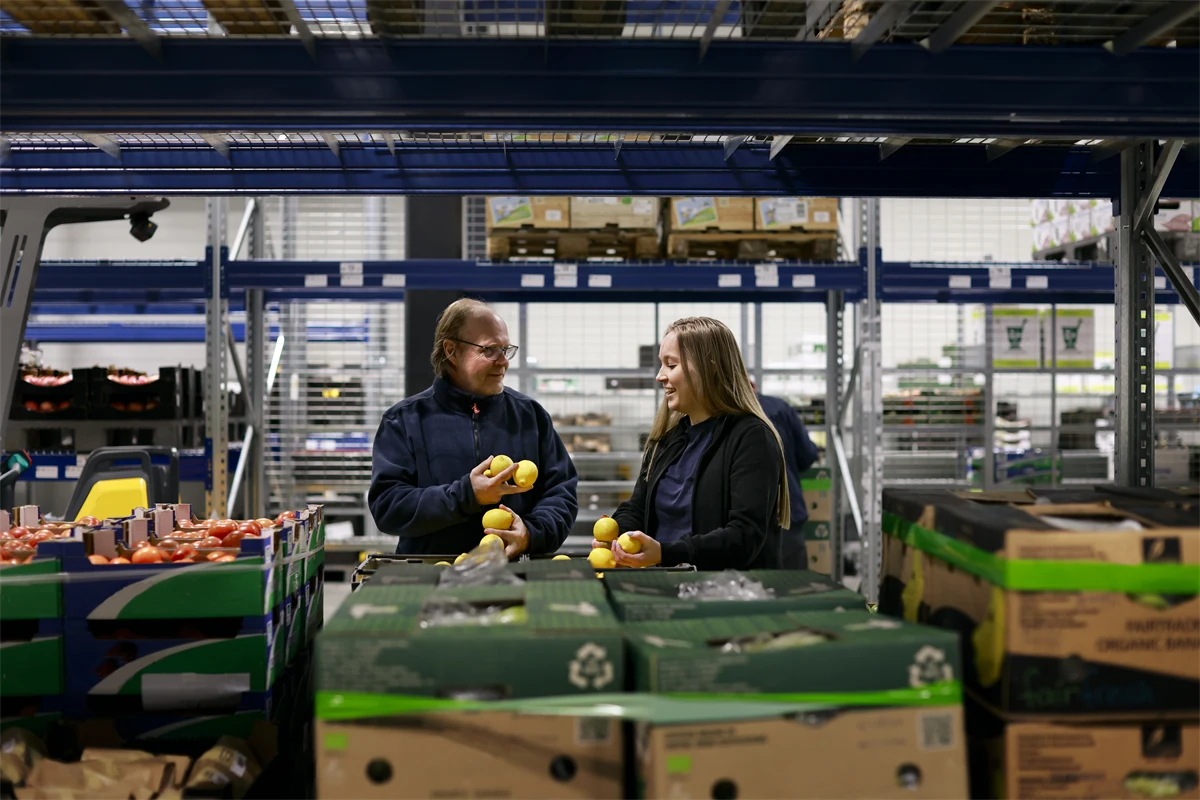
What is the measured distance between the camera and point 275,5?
185 centimetres

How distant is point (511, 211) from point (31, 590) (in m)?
4.58

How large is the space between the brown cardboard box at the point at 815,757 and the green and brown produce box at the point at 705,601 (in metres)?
0.34

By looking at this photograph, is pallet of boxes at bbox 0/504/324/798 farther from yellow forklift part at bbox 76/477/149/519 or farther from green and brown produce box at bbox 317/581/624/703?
yellow forklift part at bbox 76/477/149/519

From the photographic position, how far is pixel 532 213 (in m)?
6.09

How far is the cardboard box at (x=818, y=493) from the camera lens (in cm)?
634

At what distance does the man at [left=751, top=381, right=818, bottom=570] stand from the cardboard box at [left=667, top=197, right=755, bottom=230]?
1.31 metres

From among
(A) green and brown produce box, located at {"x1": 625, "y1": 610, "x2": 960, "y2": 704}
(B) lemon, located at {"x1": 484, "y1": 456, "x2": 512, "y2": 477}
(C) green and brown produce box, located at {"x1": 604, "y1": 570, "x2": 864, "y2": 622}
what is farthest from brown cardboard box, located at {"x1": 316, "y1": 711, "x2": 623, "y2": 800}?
(B) lemon, located at {"x1": 484, "y1": 456, "x2": 512, "y2": 477}

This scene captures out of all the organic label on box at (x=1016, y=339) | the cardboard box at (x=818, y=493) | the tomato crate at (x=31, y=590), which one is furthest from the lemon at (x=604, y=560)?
the organic label on box at (x=1016, y=339)

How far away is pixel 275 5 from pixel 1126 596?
185 cm

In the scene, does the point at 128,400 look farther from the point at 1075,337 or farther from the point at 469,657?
the point at 1075,337

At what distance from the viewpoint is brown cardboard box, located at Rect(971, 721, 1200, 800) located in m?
1.41

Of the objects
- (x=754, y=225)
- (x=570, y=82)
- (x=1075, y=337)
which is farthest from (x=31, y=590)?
(x=1075, y=337)

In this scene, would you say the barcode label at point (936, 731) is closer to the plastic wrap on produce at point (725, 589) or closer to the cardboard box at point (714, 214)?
the plastic wrap on produce at point (725, 589)

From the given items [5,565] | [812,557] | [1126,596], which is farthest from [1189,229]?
[5,565]
